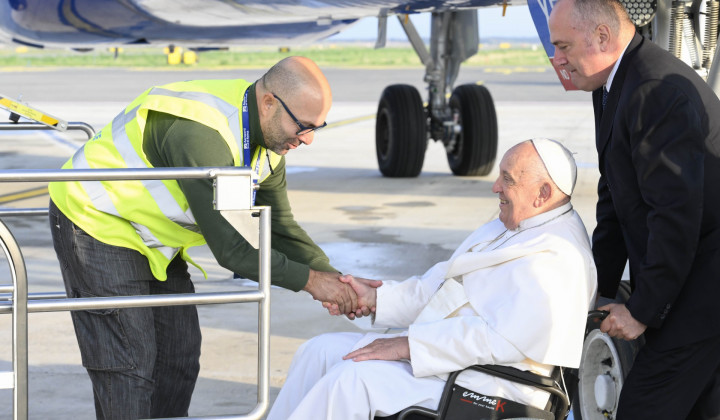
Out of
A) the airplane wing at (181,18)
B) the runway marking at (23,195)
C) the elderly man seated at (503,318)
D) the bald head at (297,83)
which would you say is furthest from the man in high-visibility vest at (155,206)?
the runway marking at (23,195)

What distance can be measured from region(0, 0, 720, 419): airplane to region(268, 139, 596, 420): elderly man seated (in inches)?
209

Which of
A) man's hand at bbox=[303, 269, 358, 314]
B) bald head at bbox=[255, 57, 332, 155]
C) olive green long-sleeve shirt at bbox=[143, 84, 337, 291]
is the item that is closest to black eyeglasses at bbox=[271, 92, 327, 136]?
bald head at bbox=[255, 57, 332, 155]

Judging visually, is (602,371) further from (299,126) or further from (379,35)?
(379,35)

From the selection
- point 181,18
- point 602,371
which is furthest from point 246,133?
point 181,18

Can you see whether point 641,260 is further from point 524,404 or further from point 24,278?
point 24,278

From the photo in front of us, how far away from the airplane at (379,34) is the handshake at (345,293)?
5.09 meters

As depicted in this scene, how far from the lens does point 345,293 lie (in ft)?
12.4

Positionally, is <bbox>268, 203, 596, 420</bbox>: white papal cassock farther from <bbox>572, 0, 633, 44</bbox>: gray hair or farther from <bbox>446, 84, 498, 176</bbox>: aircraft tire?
<bbox>446, 84, 498, 176</bbox>: aircraft tire

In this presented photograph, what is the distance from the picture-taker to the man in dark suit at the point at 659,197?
312 cm

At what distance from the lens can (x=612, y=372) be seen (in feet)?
13.0

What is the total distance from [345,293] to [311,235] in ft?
16.5

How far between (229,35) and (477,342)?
1110 cm

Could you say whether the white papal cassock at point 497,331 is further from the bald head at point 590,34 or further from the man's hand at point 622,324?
the bald head at point 590,34

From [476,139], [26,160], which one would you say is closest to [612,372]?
[476,139]
